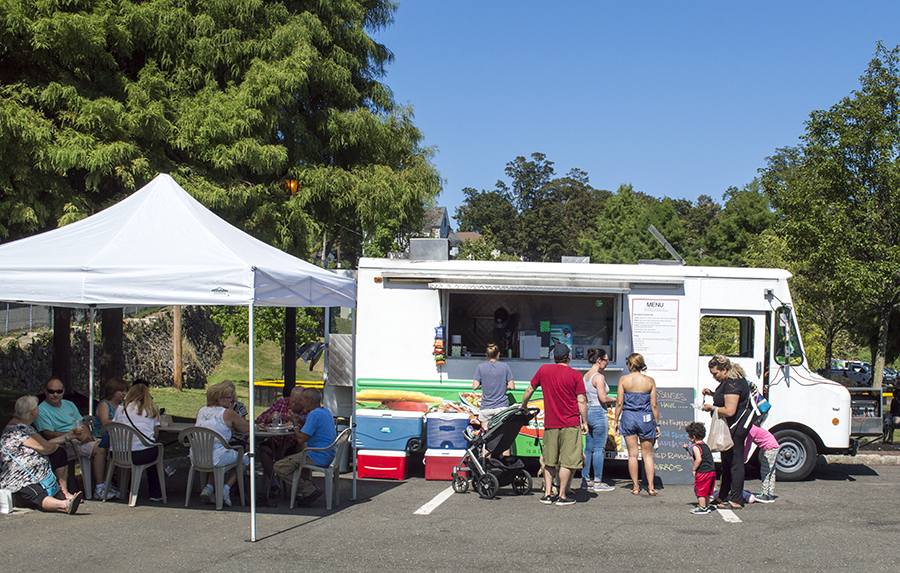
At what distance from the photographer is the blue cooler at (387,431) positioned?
9430mm

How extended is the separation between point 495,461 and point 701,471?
2.26 m

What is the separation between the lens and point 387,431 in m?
9.45

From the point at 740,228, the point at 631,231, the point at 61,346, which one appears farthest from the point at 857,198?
the point at 631,231

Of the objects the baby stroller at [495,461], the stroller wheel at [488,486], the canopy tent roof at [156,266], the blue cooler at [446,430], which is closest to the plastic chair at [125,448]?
the canopy tent roof at [156,266]

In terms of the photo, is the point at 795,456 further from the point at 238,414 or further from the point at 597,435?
the point at 238,414

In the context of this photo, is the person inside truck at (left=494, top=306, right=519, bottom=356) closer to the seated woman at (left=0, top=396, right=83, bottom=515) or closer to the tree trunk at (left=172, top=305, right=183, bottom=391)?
the seated woman at (left=0, top=396, right=83, bottom=515)

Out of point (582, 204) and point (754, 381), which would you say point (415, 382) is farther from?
point (582, 204)

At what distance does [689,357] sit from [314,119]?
6904 mm

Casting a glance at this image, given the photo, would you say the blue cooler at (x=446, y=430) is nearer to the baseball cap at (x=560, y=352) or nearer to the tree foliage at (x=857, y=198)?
the baseball cap at (x=560, y=352)

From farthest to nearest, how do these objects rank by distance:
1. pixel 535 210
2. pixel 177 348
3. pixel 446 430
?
1. pixel 535 210
2. pixel 177 348
3. pixel 446 430

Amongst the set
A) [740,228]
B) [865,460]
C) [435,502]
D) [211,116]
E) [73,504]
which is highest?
[740,228]

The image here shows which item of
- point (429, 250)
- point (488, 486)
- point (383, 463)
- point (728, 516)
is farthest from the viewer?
point (429, 250)

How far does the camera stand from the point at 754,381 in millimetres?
9703

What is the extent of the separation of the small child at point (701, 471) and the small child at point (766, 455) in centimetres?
68
